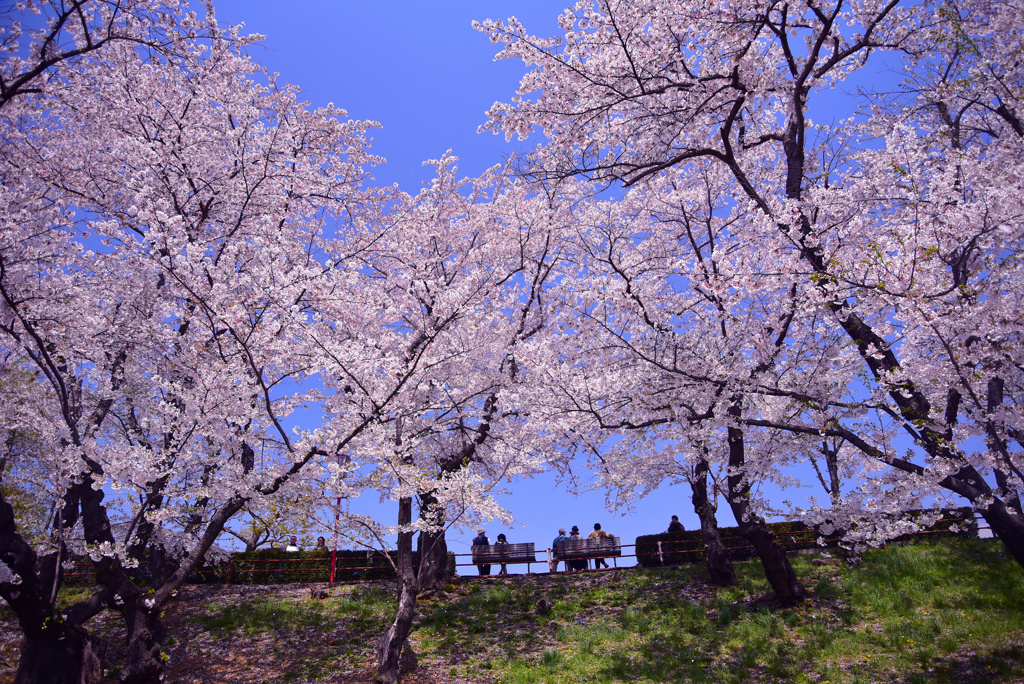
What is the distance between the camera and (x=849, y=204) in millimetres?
9258

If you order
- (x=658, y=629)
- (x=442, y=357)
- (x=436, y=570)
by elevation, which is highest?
(x=442, y=357)

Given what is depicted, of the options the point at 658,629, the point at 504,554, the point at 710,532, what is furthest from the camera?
the point at 504,554

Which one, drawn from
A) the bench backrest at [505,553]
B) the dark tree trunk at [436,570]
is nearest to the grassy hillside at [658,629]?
the dark tree trunk at [436,570]

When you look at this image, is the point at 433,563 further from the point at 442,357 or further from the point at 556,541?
the point at 442,357

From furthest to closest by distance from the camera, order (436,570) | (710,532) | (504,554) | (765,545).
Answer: (504,554), (436,570), (710,532), (765,545)

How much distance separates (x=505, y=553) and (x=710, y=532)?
A: 5439 millimetres

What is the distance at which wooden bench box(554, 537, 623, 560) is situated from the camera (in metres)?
15.1

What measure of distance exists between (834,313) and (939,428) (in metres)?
1.79

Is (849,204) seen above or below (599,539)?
above

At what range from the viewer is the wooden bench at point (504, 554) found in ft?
48.8

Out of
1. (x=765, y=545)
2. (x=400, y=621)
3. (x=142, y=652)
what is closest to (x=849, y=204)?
(x=765, y=545)

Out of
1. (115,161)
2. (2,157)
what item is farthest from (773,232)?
(2,157)

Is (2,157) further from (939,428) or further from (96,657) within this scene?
(939,428)

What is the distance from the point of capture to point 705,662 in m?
9.30
